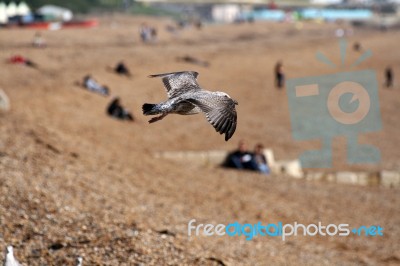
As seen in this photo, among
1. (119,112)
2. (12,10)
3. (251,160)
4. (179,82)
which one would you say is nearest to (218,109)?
(179,82)

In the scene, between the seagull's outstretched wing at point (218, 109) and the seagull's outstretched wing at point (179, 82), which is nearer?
the seagull's outstretched wing at point (218, 109)

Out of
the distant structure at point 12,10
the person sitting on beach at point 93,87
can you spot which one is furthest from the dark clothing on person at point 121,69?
the distant structure at point 12,10

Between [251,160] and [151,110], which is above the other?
[151,110]

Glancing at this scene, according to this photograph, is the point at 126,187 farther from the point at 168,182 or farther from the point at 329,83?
the point at 329,83

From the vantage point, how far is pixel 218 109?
6.78 metres

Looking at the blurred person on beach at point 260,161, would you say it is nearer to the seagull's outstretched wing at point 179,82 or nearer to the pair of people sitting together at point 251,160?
the pair of people sitting together at point 251,160

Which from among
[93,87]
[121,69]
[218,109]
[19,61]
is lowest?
[121,69]

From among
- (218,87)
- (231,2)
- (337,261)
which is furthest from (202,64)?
(231,2)

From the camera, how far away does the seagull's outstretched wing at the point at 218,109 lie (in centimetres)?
668

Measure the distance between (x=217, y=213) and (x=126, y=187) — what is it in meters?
2.30

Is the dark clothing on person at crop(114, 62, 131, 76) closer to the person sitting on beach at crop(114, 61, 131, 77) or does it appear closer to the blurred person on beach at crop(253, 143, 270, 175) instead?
the person sitting on beach at crop(114, 61, 131, 77)

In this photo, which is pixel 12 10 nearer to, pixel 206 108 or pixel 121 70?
pixel 121 70

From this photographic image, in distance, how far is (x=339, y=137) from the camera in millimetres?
28906

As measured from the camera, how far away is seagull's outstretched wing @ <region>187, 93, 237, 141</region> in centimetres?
668
